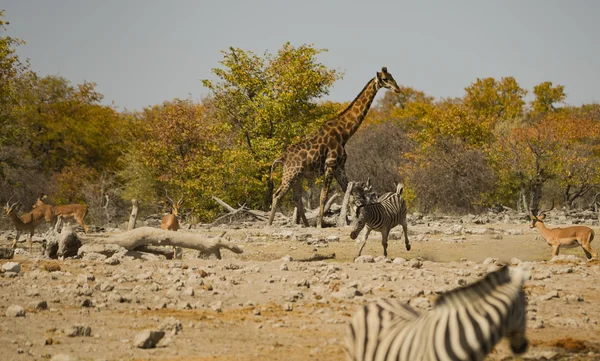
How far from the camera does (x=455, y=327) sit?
14.9 feet

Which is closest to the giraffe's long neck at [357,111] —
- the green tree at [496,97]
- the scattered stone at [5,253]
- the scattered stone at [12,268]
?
the scattered stone at [5,253]

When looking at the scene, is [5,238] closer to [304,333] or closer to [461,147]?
[304,333]

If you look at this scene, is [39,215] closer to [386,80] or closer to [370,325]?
[386,80]

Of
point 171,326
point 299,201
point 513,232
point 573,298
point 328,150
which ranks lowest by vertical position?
point 171,326

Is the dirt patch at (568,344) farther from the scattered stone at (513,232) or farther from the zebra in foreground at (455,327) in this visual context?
the scattered stone at (513,232)

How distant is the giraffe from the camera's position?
22.3 m

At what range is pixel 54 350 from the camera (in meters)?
7.41

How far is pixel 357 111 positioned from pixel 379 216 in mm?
8050

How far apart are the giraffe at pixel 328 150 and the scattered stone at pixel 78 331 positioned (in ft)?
47.4

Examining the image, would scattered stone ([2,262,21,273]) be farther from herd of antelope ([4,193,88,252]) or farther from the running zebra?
the running zebra

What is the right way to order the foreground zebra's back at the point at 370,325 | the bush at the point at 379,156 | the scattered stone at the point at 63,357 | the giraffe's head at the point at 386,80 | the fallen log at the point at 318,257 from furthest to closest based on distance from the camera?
the bush at the point at 379,156 → the giraffe's head at the point at 386,80 → the fallen log at the point at 318,257 → the scattered stone at the point at 63,357 → the foreground zebra's back at the point at 370,325

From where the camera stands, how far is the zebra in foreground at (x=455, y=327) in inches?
178

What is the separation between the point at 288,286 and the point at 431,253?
6.58m

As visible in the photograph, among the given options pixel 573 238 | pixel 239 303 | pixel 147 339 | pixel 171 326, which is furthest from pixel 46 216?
pixel 147 339
